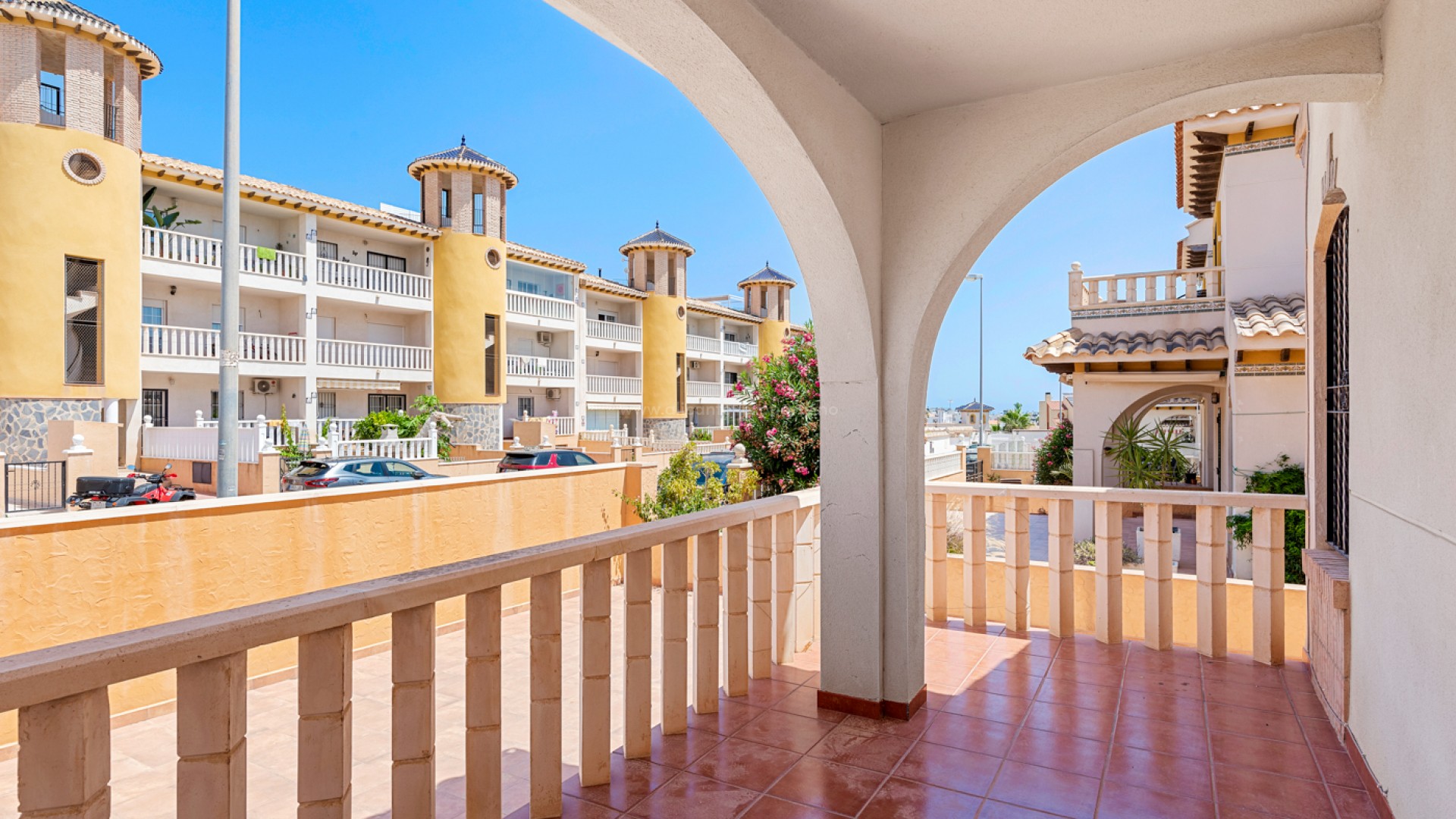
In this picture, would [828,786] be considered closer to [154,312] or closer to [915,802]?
[915,802]

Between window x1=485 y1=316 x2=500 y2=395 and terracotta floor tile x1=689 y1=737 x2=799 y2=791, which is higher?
window x1=485 y1=316 x2=500 y2=395

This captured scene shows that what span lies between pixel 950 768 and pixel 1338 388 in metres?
2.56

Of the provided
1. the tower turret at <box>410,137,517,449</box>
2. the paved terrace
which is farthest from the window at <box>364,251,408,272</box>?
the paved terrace

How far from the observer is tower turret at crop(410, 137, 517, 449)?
2002cm

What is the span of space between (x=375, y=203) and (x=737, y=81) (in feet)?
70.3

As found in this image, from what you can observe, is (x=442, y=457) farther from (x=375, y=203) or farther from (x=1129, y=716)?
(x=1129, y=716)

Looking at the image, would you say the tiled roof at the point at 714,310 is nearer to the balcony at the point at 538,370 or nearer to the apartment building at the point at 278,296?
the apartment building at the point at 278,296

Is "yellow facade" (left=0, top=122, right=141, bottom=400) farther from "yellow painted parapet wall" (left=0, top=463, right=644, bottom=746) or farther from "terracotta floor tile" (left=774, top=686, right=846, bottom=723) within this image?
"terracotta floor tile" (left=774, top=686, right=846, bottom=723)

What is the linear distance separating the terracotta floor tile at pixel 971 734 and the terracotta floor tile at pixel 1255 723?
858 mm

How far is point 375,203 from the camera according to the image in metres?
20.7

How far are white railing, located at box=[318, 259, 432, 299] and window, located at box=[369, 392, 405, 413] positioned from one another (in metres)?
3.00

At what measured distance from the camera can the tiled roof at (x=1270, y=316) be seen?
23.1ft

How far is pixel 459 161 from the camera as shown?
1967cm

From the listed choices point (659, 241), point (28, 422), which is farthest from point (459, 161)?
point (28, 422)
